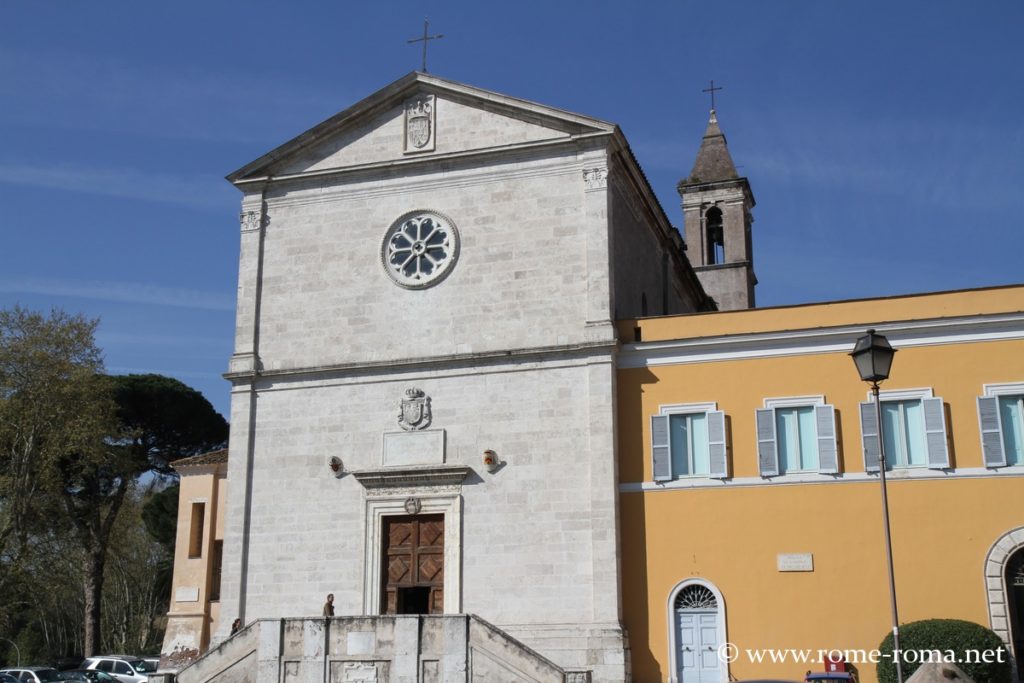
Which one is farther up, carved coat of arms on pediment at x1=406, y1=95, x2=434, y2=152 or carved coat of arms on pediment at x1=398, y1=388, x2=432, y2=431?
carved coat of arms on pediment at x1=406, y1=95, x2=434, y2=152

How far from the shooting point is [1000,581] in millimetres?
20484

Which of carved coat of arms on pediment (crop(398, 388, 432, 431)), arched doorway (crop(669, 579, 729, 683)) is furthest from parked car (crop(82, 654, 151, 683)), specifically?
arched doorway (crop(669, 579, 729, 683))

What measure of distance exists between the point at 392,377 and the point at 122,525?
24.2m

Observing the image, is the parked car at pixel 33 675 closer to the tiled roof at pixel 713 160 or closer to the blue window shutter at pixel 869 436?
A: the blue window shutter at pixel 869 436

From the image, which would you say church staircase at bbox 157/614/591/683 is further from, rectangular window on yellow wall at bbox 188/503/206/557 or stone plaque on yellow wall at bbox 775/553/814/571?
rectangular window on yellow wall at bbox 188/503/206/557

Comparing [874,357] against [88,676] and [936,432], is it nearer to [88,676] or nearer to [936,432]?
[936,432]

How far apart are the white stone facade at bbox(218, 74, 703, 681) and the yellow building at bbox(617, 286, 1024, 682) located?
1.01 meters

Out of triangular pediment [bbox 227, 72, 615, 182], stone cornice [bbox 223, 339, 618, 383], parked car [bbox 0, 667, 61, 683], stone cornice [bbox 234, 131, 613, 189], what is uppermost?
triangular pediment [bbox 227, 72, 615, 182]

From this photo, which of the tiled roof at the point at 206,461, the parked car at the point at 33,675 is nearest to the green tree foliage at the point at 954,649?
the tiled roof at the point at 206,461

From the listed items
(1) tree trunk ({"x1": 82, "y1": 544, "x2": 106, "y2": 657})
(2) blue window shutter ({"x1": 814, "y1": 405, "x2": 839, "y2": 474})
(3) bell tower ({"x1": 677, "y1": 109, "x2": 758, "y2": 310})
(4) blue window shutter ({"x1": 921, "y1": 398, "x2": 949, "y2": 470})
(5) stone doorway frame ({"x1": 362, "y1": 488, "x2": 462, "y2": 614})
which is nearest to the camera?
(4) blue window shutter ({"x1": 921, "y1": 398, "x2": 949, "y2": 470})

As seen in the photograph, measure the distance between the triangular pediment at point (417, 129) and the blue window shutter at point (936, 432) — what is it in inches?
367

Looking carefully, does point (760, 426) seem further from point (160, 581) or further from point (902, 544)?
point (160, 581)

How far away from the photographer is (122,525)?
44406 millimetres

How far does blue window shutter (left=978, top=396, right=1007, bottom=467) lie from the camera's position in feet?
69.1
